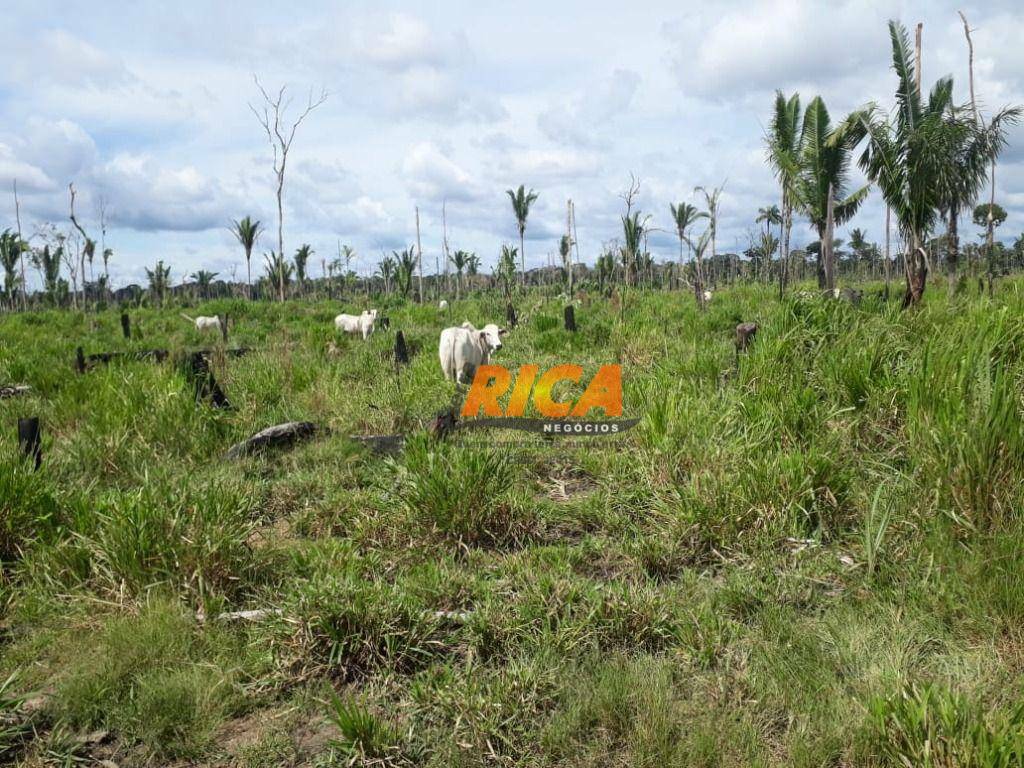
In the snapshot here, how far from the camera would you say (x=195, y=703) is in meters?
2.16

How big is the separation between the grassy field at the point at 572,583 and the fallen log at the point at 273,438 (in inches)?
5.0

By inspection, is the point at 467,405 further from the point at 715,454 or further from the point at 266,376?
the point at 715,454

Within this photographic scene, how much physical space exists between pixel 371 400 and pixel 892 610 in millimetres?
4304

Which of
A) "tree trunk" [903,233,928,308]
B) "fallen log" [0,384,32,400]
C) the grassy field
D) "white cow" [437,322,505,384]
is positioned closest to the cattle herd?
"white cow" [437,322,505,384]

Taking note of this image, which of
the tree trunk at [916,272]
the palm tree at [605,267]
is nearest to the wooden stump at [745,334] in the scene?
the tree trunk at [916,272]

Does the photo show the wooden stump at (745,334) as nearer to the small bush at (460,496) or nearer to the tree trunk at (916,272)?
the small bush at (460,496)

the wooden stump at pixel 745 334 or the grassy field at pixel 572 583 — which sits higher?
the wooden stump at pixel 745 334

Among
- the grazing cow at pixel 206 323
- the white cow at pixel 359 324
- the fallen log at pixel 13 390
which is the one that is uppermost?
the grazing cow at pixel 206 323

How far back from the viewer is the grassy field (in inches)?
78.3

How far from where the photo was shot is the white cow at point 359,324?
38.1 feet

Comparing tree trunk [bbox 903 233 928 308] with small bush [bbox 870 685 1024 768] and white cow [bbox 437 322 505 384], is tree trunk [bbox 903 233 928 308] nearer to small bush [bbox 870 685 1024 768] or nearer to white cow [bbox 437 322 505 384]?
white cow [bbox 437 322 505 384]

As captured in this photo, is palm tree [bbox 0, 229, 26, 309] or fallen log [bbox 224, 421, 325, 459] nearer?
fallen log [bbox 224, 421, 325, 459]

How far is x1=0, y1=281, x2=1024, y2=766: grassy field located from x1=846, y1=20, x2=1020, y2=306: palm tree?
32.5 ft

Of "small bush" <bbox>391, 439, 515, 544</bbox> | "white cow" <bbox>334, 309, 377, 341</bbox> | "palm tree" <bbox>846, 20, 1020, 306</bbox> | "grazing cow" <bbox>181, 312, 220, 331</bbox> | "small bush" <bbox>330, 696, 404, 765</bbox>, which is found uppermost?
"palm tree" <bbox>846, 20, 1020, 306</bbox>
